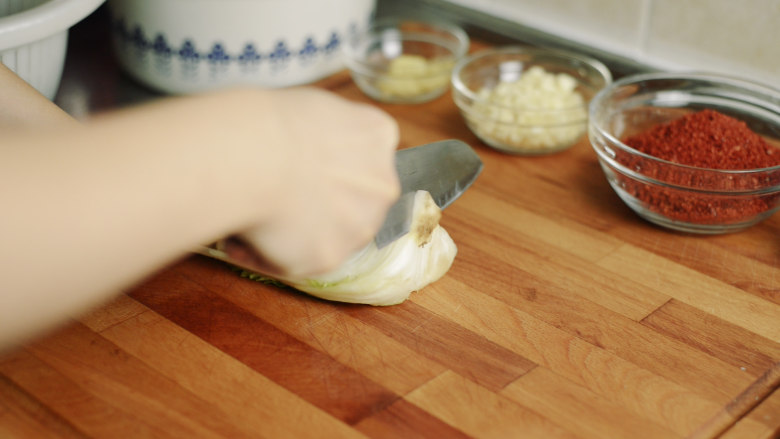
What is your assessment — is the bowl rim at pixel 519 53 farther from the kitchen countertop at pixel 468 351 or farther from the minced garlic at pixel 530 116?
the kitchen countertop at pixel 468 351

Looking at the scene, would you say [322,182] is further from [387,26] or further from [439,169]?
[387,26]

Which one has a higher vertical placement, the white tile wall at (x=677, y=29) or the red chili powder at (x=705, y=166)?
A: the white tile wall at (x=677, y=29)

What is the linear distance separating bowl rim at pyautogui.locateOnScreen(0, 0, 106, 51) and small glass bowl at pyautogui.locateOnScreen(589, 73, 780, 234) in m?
0.64

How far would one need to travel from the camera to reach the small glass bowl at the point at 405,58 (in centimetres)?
128

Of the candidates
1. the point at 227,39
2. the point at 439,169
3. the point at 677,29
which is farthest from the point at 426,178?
the point at 677,29

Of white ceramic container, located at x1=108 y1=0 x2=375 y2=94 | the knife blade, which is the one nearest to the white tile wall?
white ceramic container, located at x1=108 y1=0 x2=375 y2=94

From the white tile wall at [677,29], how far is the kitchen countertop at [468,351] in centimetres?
31

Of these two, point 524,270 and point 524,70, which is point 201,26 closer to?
point 524,70

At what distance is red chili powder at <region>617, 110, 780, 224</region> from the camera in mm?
958

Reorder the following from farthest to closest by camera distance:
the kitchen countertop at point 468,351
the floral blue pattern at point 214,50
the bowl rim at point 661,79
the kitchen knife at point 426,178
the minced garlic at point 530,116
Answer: the floral blue pattern at point 214,50
the minced garlic at point 530,116
the bowl rim at point 661,79
the kitchen knife at point 426,178
the kitchen countertop at point 468,351

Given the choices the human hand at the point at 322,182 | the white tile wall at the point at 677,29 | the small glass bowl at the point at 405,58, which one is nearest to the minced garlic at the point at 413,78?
the small glass bowl at the point at 405,58

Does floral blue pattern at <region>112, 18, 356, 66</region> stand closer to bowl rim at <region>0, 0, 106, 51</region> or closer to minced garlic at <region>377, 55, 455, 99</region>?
minced garlic at <region>377, 55, 455, 99</region>

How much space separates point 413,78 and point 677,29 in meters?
0.40

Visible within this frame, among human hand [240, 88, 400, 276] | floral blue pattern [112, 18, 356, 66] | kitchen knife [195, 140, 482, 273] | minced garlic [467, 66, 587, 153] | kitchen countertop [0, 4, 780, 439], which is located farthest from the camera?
floral blue pattern [112, 18, 356, 66]
